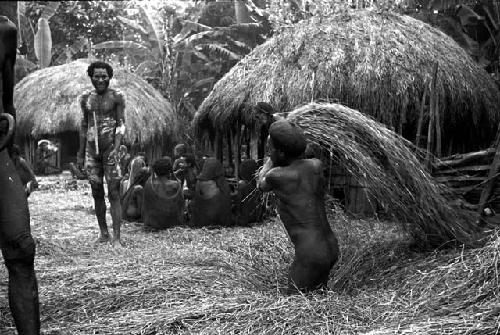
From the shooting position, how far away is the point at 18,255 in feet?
8.54

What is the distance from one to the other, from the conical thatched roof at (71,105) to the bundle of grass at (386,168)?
11.4 metres

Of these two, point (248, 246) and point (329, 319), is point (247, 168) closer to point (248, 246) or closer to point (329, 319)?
point (248, 246)

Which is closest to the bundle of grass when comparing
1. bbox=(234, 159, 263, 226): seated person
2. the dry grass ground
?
the dry grass ground

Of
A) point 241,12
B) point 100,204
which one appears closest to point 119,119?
point 100,204

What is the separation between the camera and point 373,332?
100 inches

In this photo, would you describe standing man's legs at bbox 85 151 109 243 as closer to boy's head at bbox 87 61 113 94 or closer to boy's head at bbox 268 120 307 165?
boy's head at bbox 87 61 113 94

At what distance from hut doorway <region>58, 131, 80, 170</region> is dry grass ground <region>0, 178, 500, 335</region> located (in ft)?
40.8

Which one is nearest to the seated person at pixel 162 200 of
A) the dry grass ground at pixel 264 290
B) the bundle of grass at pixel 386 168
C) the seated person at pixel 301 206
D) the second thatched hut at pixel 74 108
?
the dry grass ground at pixel 264 290

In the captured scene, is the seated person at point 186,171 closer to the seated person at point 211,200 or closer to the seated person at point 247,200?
the seated person at point 211,200

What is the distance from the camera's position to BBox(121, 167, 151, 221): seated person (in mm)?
7820

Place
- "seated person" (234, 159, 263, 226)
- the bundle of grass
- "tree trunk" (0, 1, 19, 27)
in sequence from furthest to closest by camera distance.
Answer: "seated person" (234, 159, 263, 226) → the bundle of grass → "tree trunk" (0, 1, 19, 27)

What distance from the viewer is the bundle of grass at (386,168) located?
3869 millimetres

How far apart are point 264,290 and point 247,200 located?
12.1ft

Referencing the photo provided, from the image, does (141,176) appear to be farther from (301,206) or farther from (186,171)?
(301,206)
